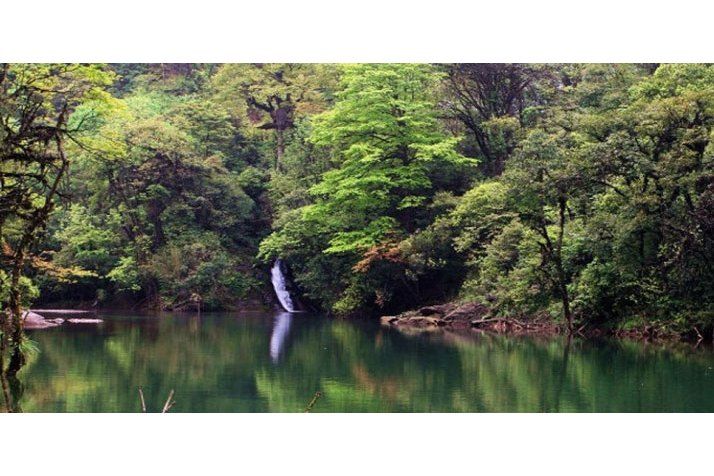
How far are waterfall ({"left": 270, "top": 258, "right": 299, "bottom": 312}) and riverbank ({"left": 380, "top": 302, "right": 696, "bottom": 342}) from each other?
5232 millimetres

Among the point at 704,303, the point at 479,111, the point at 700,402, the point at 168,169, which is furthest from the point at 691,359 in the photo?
the point at 168,169

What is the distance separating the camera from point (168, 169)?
28.9 m

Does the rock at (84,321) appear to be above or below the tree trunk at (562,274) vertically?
below

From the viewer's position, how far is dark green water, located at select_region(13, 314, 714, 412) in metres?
9.91

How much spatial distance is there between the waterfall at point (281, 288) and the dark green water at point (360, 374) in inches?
375

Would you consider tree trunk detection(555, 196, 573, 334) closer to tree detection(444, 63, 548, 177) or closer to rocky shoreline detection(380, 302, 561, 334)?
rocky shoreline detection(380, 302, 561, 334)

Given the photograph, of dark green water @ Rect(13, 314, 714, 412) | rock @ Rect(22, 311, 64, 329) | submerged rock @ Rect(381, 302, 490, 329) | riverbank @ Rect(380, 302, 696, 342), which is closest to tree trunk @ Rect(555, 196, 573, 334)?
riverbank @ Rect(380, 302, 696, 342)

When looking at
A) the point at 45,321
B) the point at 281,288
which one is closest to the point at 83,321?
the point at 45,321

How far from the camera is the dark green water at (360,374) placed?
9.91 metres

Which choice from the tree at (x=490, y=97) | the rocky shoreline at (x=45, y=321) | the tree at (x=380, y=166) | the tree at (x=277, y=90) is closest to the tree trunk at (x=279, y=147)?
the tree at (x=277, y=90)

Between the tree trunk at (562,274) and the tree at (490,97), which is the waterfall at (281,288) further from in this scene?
the tree trunk at (562,274)

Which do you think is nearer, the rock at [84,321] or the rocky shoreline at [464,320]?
the rocky shoreline at [464,320]

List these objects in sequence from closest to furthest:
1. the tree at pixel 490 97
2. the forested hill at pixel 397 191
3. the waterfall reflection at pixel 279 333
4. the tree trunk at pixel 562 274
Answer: the waterfall reflection at pixel 279 333, the forested hill at pixel 397 191, the tree trunk at pixel 562 274, the tree at pixel 490 97
